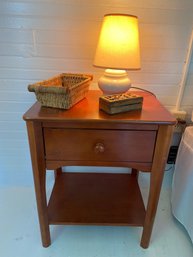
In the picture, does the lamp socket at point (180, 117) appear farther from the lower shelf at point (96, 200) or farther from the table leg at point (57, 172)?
the table leg at point (57, 172)

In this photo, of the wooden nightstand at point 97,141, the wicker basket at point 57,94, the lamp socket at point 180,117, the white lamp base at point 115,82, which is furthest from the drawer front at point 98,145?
the lamp socket at point 180,117

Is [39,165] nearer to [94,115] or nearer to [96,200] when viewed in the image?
[94,115]

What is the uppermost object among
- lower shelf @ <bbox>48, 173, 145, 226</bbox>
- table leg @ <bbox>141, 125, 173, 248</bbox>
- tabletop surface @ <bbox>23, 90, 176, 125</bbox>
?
tabletop surface @ <bbox>23, 90, 176, 125</bbox>

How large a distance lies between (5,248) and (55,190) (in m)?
0.37

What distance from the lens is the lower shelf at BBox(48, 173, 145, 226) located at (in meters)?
0.96

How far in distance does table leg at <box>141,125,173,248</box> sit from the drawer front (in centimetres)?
3

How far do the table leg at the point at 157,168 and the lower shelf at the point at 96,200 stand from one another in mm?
71

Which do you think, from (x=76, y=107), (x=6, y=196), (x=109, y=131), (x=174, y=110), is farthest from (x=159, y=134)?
(x=6, y=196)

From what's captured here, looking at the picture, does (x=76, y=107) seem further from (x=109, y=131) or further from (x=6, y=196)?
(x=6, y=196)

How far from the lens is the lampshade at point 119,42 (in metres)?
0.74

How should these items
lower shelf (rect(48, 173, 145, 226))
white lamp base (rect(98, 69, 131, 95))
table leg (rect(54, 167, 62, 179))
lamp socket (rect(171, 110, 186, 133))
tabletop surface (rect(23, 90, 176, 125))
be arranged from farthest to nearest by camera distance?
table leg (rect(54, 167, 62, 179)) → lamp socket (rect(171, 110, 186, 133)) → lower shelf (rect(48, 173, 145, 226)) → white lamp base (rect(98, 69, 131, 95)) → tabletop surface (rect(23, 90, 176, 125))

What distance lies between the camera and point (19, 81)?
1.08 m

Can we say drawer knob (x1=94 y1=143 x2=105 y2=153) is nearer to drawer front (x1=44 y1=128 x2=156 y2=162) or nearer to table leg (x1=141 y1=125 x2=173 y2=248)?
drawer front (x1=44 y1=128 x2=156 y2=162)

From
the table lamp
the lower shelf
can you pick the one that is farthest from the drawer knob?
the lower shelf
